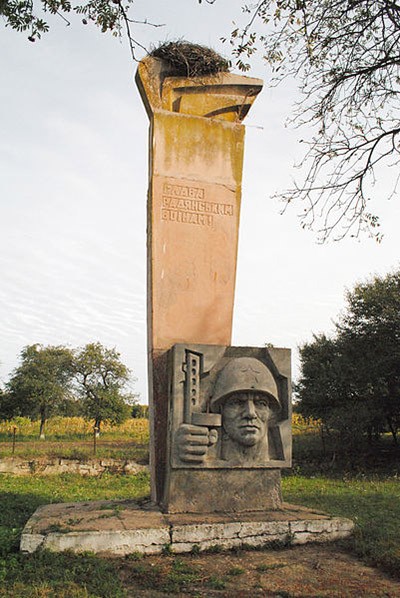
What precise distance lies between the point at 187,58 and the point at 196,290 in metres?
3.05

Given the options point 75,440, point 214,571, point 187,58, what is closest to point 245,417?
point 214,571

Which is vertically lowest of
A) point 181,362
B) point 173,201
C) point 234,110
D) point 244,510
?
point 244,510

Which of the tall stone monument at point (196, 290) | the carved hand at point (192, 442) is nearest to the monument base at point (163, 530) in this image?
the tall stone monument at point (196, 290)

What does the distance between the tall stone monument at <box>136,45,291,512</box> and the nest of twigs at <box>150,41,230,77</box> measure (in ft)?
0.13

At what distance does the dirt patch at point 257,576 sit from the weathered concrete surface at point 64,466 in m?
9.42

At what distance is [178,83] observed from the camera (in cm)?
679

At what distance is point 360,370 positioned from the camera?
16.1 metres

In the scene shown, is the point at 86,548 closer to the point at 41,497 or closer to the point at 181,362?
the point at 181,362

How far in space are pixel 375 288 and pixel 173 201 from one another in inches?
485

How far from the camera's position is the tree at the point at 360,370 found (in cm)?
1572

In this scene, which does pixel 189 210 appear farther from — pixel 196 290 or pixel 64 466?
pixel 64 466

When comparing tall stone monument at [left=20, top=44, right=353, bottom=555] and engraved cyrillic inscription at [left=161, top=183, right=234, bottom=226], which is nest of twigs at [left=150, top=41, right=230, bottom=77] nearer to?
tall stone monument at [left=20, top=44, right=353, bottom=555]

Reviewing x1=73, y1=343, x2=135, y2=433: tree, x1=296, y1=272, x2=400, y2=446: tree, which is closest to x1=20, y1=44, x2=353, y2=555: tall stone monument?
x1=296, y1=272, x2=400, y2=446: tree

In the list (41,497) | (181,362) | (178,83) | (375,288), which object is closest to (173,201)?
(178,83)
